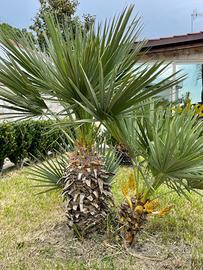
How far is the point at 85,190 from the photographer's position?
3.61 meters

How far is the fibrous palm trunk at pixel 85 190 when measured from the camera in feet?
11.8

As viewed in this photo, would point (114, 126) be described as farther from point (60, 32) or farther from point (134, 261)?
point (134, 261)

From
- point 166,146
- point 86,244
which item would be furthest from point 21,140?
point 166,146

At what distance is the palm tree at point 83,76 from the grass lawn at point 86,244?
455 mm

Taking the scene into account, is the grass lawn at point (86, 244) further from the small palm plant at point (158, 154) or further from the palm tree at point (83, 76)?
the palm tree at point (83, 76)

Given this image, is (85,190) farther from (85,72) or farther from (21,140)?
(21,140)

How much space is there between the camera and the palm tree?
2900 millimetres

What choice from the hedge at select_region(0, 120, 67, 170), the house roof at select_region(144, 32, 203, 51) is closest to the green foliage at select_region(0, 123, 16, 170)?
the hedge at select_region(0, 120, 67, 170)

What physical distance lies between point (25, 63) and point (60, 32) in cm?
42

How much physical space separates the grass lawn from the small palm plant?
0.97ft

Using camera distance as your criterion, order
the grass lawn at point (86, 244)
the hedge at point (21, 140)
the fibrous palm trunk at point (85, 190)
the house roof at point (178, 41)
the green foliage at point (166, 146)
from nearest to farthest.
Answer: the green foliage at point (166, 146) < the grass lawn at point (86, 244) < the fibrous palm trunk at point (85, 190) < the hedge at point (21, 140) < the house roof at point (178, 41)

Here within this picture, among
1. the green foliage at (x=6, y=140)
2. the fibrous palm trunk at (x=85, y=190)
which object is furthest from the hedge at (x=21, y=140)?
the fibrous palm trunk at (x=85, y=190)

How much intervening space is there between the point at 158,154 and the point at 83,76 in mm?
950

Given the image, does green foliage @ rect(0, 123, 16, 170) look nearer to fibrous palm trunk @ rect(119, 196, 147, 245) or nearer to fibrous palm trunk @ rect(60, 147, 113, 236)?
fibrous palm trunk @ rect(60, 147, 113, 236)
